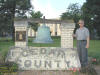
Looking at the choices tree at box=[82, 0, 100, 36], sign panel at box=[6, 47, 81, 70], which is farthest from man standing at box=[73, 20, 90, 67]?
tree at box=[82, 0, 100, 36]

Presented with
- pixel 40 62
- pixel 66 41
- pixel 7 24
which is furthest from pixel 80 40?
pixel 7 24

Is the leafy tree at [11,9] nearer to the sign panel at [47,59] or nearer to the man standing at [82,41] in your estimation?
the sign panel at [47,59]

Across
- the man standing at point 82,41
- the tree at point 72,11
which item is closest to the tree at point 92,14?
the tree at point 72,11

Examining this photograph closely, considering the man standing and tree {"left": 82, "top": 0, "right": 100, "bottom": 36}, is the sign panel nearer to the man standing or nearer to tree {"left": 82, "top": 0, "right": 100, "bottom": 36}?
the man standing

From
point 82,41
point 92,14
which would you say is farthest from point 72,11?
point 82,41

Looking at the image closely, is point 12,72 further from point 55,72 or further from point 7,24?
point 7,24

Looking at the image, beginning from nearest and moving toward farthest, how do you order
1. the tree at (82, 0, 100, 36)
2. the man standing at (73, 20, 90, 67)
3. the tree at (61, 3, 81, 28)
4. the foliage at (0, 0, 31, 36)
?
the man standing at (73, 20, 90, 67) → the foliage at (0, 0, 31, 36) → the tree at (82, 0, 100, 36) → the tree at (61, 3, 81, 28)

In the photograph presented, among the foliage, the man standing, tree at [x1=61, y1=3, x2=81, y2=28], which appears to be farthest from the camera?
tree at [x1=61, y1=3, x2=81, y2=28]

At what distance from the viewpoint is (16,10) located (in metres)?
37.9

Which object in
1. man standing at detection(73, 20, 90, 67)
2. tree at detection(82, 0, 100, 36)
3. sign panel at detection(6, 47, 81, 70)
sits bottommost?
sign panel at detection(6, 47, 81, 70)

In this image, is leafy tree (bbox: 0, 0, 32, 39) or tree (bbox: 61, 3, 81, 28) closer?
leafy tree (bbox: 0, 0, 32, 39)

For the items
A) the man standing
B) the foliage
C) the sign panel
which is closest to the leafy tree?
the foliage

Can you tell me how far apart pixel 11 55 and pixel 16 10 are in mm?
30944

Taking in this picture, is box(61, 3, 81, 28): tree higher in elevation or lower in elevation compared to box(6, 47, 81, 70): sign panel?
higher
